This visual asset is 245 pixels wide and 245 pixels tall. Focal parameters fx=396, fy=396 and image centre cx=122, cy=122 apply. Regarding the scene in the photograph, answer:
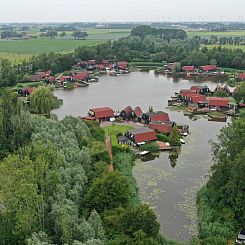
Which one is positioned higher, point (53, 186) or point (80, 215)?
point (53, 186)

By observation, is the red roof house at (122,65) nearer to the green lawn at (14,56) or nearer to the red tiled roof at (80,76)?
the red tiled roof at (80,76)

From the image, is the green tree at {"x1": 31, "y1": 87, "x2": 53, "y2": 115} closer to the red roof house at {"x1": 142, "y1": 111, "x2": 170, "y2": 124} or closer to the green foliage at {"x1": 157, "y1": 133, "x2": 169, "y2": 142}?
the red roof house at {"x1": 142, "y1": 111, "x2": 170, "y2": 124}

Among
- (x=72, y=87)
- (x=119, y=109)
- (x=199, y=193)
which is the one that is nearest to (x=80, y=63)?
(x=72, y=87)

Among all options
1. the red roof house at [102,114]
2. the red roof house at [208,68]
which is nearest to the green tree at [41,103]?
the red roof house at [102,114]

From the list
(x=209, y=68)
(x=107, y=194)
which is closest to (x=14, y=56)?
(x=209, y=68)

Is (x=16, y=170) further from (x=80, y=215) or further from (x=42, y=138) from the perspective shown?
(x=42, y=138)

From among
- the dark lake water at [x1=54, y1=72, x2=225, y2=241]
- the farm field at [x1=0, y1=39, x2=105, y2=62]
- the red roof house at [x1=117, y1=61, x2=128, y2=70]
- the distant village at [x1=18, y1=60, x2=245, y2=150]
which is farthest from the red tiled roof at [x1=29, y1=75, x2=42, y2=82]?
the farm field at [x1=0, y1=39, x2=105, y2=62]

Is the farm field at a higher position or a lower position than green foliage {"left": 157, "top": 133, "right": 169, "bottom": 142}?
higher

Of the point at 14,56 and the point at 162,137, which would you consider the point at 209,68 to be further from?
the point at 14,56
